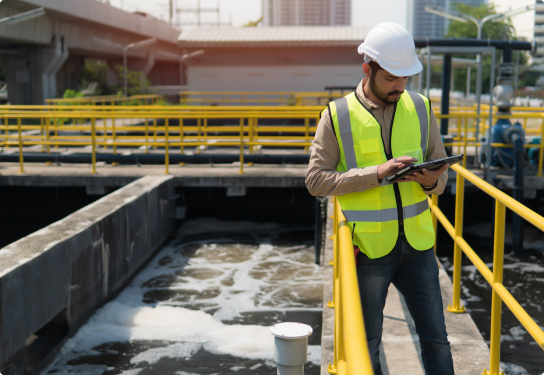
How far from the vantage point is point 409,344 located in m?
3.59

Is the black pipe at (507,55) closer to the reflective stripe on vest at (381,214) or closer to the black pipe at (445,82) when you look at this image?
the black pipe at (445,82)

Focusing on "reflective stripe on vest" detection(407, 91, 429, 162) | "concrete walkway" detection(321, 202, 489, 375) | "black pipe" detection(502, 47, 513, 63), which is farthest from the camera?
"black pipe" detection(502, 47, 513, 63)

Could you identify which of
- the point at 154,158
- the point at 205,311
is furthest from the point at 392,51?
the point at 154,158

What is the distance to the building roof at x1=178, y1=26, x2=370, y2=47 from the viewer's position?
31.7 m

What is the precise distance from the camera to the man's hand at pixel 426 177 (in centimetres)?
241

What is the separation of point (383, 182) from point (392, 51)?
530mm

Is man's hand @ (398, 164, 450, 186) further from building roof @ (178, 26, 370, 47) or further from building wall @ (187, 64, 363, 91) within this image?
building wall @ (187, 64, 363, 91)

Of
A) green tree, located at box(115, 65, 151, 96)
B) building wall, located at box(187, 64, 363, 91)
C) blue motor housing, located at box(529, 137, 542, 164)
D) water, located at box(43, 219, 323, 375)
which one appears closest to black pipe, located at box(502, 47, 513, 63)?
blue motor housing, located at box(529, 137, 542, 164)

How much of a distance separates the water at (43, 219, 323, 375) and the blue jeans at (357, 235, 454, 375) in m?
3.06

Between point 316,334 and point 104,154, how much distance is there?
27.5 ft

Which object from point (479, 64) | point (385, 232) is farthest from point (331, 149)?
point (479, 64)

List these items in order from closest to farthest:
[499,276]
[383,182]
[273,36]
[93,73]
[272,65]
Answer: [383,182], [499,276], [272,65], [273,36], [93,73]

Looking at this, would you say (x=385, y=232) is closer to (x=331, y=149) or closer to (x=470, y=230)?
(x=331, y=149)

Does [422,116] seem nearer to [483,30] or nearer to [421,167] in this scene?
[421,167]
